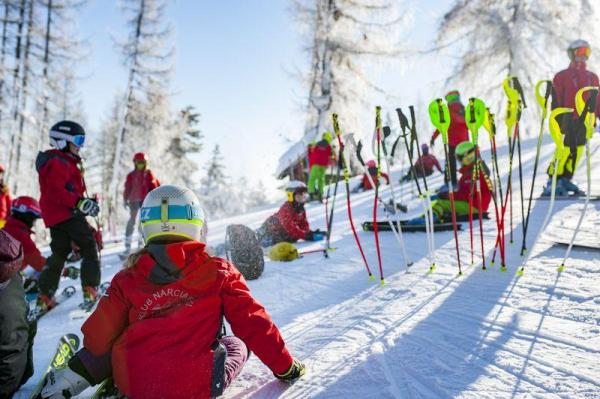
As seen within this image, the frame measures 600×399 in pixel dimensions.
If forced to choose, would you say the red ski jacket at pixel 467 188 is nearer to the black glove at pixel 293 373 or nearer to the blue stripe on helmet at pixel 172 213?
the black glove at pixel 293 373

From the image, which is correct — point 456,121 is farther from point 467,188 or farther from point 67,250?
point 67,250

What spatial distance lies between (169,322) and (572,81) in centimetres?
685

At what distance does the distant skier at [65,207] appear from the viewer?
398cm

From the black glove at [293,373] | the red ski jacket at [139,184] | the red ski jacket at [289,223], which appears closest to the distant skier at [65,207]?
the black glove at [293,373]

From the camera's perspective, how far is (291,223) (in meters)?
6.78

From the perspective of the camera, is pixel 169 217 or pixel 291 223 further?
pixel 291 223

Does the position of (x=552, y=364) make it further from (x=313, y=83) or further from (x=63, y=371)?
(x=313, y=83)

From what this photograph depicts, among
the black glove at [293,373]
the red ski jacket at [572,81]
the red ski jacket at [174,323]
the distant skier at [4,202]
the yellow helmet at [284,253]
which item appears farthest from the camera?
the distant skier at [4,202]

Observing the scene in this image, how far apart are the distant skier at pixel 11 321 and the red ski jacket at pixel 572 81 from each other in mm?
6967

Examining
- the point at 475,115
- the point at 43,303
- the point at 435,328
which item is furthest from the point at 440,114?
the point at 43,303

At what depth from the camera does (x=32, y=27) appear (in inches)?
687

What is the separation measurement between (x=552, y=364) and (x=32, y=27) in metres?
21.5

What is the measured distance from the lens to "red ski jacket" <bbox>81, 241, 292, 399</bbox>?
1.85 meters

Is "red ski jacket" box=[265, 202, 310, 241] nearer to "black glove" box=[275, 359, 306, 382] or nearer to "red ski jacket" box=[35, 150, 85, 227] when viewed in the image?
"red ski jacket" box=[35, 150, 85, 227]
